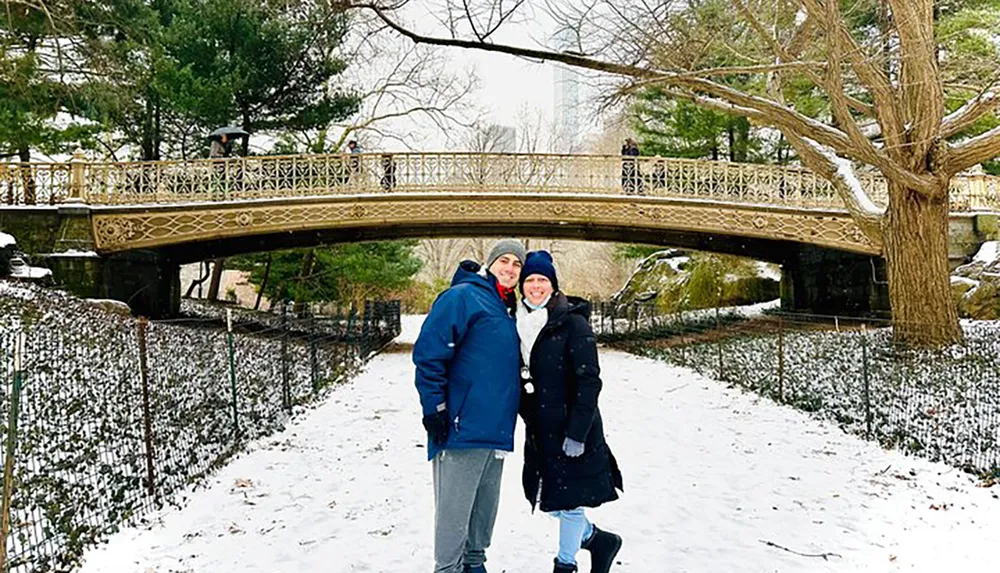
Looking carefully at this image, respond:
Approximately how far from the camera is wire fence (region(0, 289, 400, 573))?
3.65 m

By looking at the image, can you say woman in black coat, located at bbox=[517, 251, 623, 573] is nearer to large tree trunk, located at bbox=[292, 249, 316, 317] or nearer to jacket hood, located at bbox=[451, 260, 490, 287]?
jacket hood, located at bbox=[451, 260, 490, 287]

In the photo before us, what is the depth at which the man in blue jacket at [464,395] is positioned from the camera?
262 centimetres

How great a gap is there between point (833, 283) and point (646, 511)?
14.3m

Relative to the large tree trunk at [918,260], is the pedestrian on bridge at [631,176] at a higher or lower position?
higher

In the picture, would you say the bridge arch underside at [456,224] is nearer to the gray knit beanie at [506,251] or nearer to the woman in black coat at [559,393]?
the gray knit beanie at [506,251]

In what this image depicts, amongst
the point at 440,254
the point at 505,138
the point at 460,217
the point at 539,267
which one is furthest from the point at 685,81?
the point at 440,254

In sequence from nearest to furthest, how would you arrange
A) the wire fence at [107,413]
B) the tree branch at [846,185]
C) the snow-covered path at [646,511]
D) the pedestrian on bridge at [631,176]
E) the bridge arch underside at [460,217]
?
the snow-covered path at [646,511] → the wire fence at [107,413] → the tree branch at [846,185] → the bridge arch underside at [460,217] → the pedestrian on bridge at [631,176]

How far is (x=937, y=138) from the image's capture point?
857 centimetres

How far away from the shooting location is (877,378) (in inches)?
292

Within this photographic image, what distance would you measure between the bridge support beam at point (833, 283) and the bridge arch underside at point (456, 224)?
31 mm

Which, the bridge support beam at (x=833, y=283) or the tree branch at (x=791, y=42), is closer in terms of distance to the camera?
Result: the tree branch at (x=791, y=42)

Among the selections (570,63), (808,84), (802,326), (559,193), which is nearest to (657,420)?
(802,326)

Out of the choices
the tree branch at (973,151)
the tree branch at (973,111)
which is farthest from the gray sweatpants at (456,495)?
the tree branch at (973,151)

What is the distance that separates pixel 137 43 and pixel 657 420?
14567 mm
